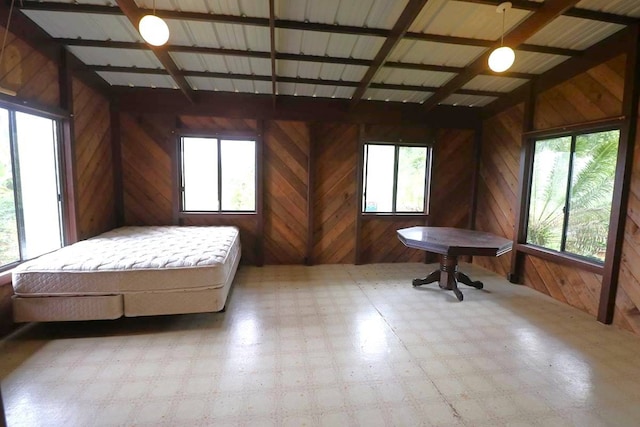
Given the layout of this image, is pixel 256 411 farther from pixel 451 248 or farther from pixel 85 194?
pixel 85 194

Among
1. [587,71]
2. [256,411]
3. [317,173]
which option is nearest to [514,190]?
[587,71]

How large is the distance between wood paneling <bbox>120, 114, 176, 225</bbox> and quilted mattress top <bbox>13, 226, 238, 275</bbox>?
0.56 metres

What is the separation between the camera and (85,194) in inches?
140

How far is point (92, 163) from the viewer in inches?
146

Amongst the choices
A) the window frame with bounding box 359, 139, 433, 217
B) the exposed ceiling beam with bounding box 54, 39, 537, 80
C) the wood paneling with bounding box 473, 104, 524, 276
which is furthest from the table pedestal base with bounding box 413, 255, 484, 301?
the exposed ceiling beam with bounding box 54, 39, 537, 80

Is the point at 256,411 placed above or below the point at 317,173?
below

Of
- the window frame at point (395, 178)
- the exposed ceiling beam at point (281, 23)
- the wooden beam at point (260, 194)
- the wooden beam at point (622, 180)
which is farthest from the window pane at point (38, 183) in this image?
the wooden beam at point (622, 180)

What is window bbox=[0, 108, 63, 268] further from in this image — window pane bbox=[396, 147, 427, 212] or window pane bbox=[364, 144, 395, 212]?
window pane bbox=[396, 147, 427, 212]

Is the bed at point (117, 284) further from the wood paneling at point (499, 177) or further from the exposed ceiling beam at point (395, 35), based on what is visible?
the wood paneling at point (499, 177)

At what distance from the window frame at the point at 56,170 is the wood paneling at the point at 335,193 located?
298cm

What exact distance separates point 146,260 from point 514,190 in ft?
14.7

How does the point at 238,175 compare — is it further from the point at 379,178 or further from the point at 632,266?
the point at 632,266

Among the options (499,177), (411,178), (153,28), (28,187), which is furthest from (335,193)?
(28,187)

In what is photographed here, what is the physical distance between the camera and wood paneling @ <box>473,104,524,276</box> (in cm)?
410
